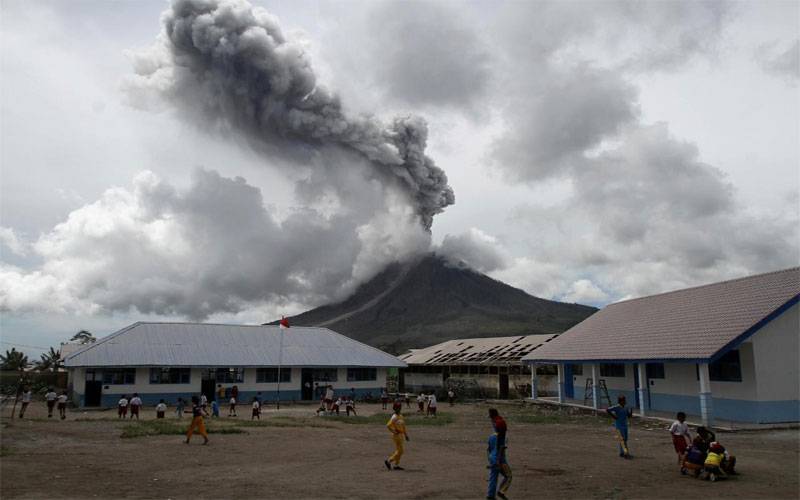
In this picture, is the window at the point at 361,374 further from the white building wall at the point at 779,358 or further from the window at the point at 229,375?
the white building wall at the point at 779,358

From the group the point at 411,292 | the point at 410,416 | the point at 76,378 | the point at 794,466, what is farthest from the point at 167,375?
the point at 411,292

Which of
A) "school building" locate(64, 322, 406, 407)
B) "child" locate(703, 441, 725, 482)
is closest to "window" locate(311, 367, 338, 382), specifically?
"school building" locate(64, 322, 406, 407)

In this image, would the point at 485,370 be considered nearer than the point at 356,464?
No

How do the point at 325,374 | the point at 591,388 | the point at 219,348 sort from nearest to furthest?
the point at 591,388 < the point at 219,348 < the point at 325,374

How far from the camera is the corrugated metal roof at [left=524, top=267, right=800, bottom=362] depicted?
67.8ft

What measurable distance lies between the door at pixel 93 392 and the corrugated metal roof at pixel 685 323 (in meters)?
23.5

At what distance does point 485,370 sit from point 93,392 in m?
23.9

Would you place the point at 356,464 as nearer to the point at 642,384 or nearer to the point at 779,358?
the point at 779,358

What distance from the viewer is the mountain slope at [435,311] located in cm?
8300

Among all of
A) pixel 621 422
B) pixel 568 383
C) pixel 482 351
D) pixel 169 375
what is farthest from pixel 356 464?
pixel 482 351

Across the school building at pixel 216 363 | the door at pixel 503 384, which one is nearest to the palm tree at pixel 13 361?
the school building at pixel 216 363

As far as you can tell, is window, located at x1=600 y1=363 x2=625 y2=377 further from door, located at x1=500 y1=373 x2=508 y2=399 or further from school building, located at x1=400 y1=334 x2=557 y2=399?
door, located at x1=500 y1=373 x2=508 y2=399

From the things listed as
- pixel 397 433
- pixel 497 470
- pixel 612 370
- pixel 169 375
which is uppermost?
pixel 612 370

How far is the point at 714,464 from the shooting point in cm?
1127
